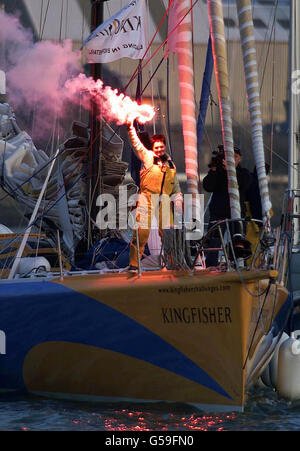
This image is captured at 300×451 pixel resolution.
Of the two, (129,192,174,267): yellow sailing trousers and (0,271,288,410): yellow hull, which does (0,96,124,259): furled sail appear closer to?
(129,192,174,267): yellow sailing trousers

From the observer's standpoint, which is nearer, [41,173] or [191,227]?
[191,227]

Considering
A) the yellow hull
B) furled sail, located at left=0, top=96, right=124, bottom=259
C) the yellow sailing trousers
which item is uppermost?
furled sail, located at left=0, top=96, right=124, bottom=259

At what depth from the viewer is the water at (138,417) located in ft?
22.0

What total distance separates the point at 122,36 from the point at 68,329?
14.4ft

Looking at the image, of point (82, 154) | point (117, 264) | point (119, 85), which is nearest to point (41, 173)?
point (82, 154)

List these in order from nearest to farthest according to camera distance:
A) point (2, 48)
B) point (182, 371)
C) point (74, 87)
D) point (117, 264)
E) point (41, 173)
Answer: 1. point (182, 371)
2. point (117, 264)
3. point (74, 87)
4. point (41, 173)
5. point (2, 48)

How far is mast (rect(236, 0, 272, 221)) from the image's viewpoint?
843 centimetres

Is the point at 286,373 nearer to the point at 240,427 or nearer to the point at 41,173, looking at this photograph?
the point at 240,427

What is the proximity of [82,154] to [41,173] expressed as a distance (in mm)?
850

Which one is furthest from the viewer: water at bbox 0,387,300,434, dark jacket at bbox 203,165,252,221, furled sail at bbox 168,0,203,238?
dark jacket at bbox 203,165,252,221

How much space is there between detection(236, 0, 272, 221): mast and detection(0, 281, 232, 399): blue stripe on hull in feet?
5.62

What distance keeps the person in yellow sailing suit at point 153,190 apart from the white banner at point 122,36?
272 centimetres

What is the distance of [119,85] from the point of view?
46.9 ft

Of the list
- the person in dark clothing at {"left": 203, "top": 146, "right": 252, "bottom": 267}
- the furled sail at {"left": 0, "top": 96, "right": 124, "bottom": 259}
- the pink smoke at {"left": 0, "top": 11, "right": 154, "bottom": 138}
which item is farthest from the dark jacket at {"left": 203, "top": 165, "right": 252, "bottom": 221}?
the pink smoke at {"left": 0, "top": 11, "right": 154, "bottom": 138}
